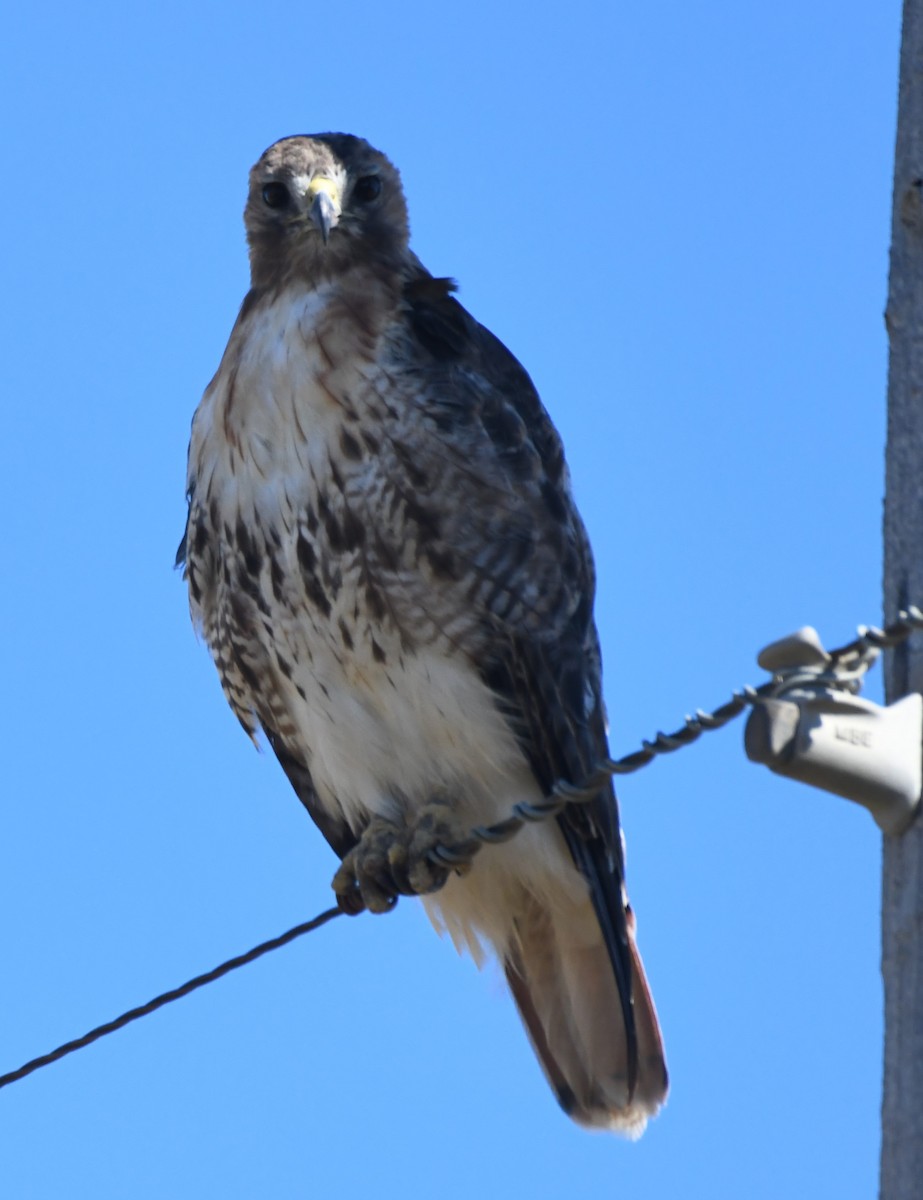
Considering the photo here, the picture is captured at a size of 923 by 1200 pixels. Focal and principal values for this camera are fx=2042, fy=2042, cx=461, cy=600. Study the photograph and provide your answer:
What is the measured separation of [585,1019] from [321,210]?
7.27 feet

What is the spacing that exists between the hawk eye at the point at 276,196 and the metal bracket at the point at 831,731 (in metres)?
3.13

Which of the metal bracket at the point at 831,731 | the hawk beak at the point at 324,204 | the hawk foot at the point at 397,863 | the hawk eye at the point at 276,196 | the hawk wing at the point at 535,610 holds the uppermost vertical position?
the hawk eye at the point at 276,196

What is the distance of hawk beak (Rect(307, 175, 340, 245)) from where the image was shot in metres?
5.37

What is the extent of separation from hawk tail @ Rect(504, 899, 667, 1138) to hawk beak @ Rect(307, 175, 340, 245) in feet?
6.08

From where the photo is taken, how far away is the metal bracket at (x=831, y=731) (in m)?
2.81

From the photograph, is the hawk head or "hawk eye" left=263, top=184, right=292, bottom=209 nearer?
the hawk head

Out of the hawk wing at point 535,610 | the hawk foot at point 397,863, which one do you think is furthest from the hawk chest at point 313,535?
the hawk foot at point 397,863

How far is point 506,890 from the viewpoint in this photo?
17.4 ft

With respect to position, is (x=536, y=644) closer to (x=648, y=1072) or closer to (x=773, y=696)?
(x=648, y=1072)

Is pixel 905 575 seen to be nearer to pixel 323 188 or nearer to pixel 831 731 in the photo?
pixel 831 731

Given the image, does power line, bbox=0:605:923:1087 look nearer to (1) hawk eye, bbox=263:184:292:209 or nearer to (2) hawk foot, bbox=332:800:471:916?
(2) hawk foot, bbox=332:800:471:916

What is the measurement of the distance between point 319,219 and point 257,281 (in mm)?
367

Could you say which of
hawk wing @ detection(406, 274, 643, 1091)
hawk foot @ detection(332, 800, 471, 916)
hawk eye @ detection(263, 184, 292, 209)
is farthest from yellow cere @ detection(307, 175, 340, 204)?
hawk foot @ detection(332, 800, 471, 916)

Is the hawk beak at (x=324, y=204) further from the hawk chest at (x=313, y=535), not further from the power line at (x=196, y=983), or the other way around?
the power line at (x=196, y=983)
